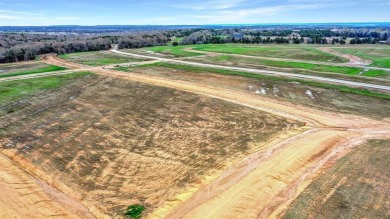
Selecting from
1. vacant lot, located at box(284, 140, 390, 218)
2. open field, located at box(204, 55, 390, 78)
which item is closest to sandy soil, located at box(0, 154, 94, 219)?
vacant lot, located at box(284, 140, 390, 218)

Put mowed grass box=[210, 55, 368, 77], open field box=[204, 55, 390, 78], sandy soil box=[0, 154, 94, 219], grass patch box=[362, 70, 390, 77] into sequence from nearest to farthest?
sandy soil box=[0, 154, 94, 219] < grass patch box=[362, 70, 390, 77] < open field box=[204, 55, 390, 78] < mowed grass box=[210, 55, 368, 77]

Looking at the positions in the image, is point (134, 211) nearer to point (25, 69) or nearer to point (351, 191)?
point (351, 191)

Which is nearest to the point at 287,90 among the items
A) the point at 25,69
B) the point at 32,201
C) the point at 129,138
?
the point at 129,138

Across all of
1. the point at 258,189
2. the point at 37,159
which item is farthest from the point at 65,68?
the point at 258,189

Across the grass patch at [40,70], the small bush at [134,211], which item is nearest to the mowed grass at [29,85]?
the grass patch at [40,70]

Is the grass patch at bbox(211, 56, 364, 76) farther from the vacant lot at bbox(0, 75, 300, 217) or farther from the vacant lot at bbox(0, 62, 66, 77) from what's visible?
the vacant lot at bbox(0, 62, 66, 77)

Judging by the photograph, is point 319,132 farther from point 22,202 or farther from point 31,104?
point 31,104

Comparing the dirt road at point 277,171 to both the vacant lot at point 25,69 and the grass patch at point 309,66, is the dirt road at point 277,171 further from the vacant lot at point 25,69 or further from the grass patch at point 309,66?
the vacant lot at point 25,69
